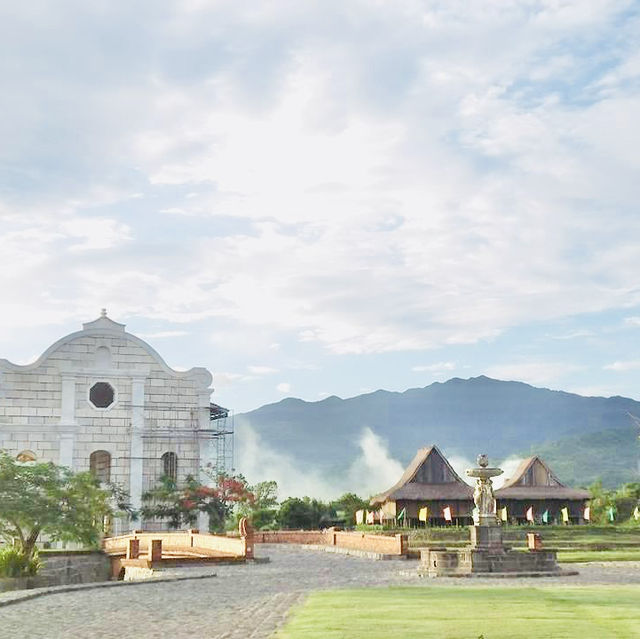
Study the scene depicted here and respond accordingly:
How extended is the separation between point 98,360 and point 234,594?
32773mm

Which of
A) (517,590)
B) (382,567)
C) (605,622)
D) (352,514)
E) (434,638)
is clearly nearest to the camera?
(434,638)

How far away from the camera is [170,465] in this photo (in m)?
50.9

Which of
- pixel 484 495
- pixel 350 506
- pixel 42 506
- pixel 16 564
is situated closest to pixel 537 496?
pixel 350 506

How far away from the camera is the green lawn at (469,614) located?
11570 mm

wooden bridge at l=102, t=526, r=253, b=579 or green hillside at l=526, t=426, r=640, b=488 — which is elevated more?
green hillside at l=526, t=426, r=640, b=488

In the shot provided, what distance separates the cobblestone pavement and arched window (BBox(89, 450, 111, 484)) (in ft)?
68.6

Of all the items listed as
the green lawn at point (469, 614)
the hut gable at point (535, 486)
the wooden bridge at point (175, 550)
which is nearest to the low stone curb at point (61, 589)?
the green lawn at point (469, 614)

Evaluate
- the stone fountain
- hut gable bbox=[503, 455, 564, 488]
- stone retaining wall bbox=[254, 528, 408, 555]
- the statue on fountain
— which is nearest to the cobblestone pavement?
the stone fountain

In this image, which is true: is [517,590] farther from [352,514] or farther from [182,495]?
[352,514]

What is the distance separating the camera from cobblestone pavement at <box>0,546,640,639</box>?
13.3 meters

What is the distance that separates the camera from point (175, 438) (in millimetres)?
50812

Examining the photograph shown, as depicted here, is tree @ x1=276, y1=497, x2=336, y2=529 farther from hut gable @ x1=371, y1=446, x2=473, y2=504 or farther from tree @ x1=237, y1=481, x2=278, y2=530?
hut gable @ x1=371, y1=446, x2=473, y2=504

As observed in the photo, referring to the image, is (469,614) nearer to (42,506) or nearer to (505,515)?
(42,506)

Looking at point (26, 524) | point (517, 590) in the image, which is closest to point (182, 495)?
point (26, 524)
